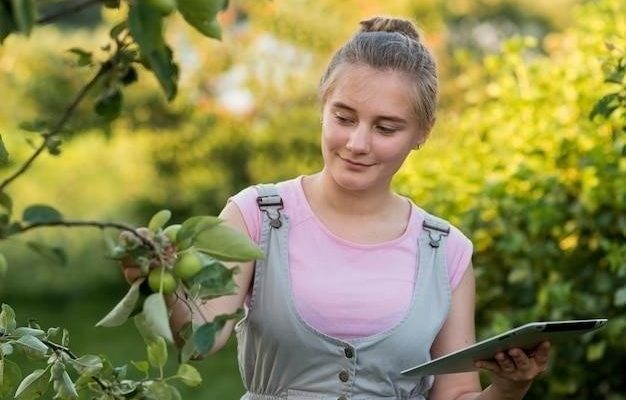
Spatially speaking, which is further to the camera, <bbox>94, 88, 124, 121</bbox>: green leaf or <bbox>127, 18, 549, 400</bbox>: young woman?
<bbox>127, 18, 549, 400</bbox>: young woman

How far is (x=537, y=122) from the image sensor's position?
482cm

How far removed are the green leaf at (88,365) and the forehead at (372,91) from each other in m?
0.74

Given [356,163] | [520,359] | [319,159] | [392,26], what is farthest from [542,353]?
[319,159]

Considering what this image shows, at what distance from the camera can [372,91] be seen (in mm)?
2592

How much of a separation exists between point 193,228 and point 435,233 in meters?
1.17

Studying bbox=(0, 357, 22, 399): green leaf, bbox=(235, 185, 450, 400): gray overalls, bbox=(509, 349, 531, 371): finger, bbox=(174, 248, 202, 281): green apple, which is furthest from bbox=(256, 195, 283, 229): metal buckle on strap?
bbox=(174, 248, 202, 281): green apple

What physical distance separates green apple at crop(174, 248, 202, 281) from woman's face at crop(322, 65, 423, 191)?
905mm

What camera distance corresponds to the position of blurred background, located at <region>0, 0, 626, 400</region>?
14.6 feet

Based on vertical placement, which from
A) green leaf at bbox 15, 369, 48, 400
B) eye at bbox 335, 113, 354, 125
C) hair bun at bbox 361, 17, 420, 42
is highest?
hair bun at bbox 361, 17, 420, 42

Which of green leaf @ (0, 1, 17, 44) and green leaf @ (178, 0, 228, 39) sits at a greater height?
green leaf @ (178, 0, 228, 39)

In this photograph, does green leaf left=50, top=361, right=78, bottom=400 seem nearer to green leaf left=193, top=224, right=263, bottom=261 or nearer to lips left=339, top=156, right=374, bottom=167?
green leaf left=193, top=224, right=263, bottom=261

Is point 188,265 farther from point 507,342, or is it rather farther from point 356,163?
point 356,163

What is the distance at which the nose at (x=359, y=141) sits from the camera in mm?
2514

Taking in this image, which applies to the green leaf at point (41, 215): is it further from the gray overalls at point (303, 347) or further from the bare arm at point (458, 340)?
the bare arm at point (458, 340)
